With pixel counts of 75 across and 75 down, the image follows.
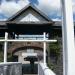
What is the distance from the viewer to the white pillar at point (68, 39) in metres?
1.56

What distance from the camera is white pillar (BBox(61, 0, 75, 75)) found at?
1562mm

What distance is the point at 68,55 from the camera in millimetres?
1563

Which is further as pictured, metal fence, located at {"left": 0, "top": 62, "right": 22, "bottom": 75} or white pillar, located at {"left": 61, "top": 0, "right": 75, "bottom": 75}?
metal fence, located at {"left": 0, "top": 62, "right": 22, "bottom": 75}

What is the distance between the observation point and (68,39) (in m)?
1.58

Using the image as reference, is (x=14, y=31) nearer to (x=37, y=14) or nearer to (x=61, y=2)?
(x=37, y=14)

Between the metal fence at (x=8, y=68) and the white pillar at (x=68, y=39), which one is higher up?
the white pillar at (x=68, y=39)

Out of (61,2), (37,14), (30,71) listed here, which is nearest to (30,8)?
(37,14)

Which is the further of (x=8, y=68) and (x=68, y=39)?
(x=8, y=68)

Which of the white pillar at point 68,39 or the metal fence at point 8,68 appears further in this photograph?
the metal fence at point 8,68

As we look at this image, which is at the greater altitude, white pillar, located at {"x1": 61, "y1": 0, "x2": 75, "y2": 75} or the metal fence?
white pillar, located at {"x1": 61, "y1": 0, "x2": 75, "y2": 75}

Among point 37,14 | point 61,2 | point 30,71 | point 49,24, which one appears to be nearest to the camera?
point 61,2

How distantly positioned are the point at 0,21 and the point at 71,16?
21.4 m

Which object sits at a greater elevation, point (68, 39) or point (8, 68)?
point (68, 39)

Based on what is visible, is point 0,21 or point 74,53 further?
point 0,21
